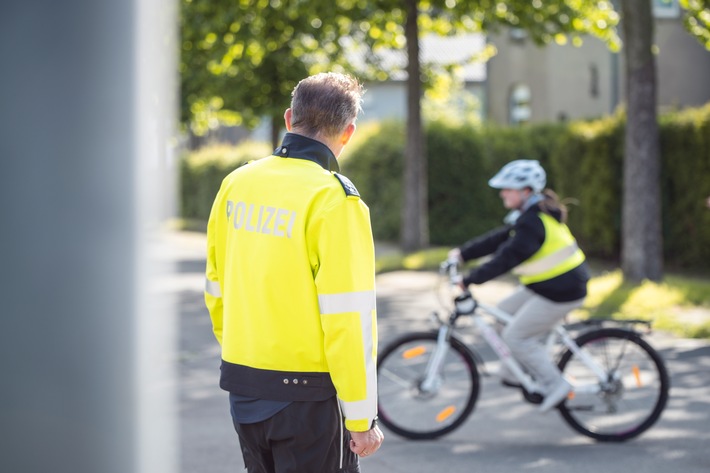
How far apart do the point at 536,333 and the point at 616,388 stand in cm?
59

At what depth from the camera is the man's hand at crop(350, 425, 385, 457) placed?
9.28 feet

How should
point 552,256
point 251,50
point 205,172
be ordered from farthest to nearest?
point 205,172 < point 251,50 < point 552,256

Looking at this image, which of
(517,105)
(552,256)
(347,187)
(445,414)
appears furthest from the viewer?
(517,105)

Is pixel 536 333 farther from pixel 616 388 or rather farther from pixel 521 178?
pixel 521 178

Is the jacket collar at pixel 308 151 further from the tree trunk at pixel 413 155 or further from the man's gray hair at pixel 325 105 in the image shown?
the tree trunk at pixel 413 155

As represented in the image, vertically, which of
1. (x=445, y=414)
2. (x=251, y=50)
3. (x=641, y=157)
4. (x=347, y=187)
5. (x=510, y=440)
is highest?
(x=251, y=50)

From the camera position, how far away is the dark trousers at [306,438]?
111 inches

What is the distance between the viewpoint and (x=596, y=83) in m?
30.6

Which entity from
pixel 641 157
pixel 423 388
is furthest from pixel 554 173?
pixel 423 388

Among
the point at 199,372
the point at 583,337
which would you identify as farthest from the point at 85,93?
the point at 199,372

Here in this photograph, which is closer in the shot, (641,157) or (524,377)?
(524,377)

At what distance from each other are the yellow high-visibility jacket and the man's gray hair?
0.14 feet

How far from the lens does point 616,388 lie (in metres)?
6.11

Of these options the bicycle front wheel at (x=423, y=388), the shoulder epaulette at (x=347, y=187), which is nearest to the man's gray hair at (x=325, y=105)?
the shoulder epaulette at (x=347, y=187)
